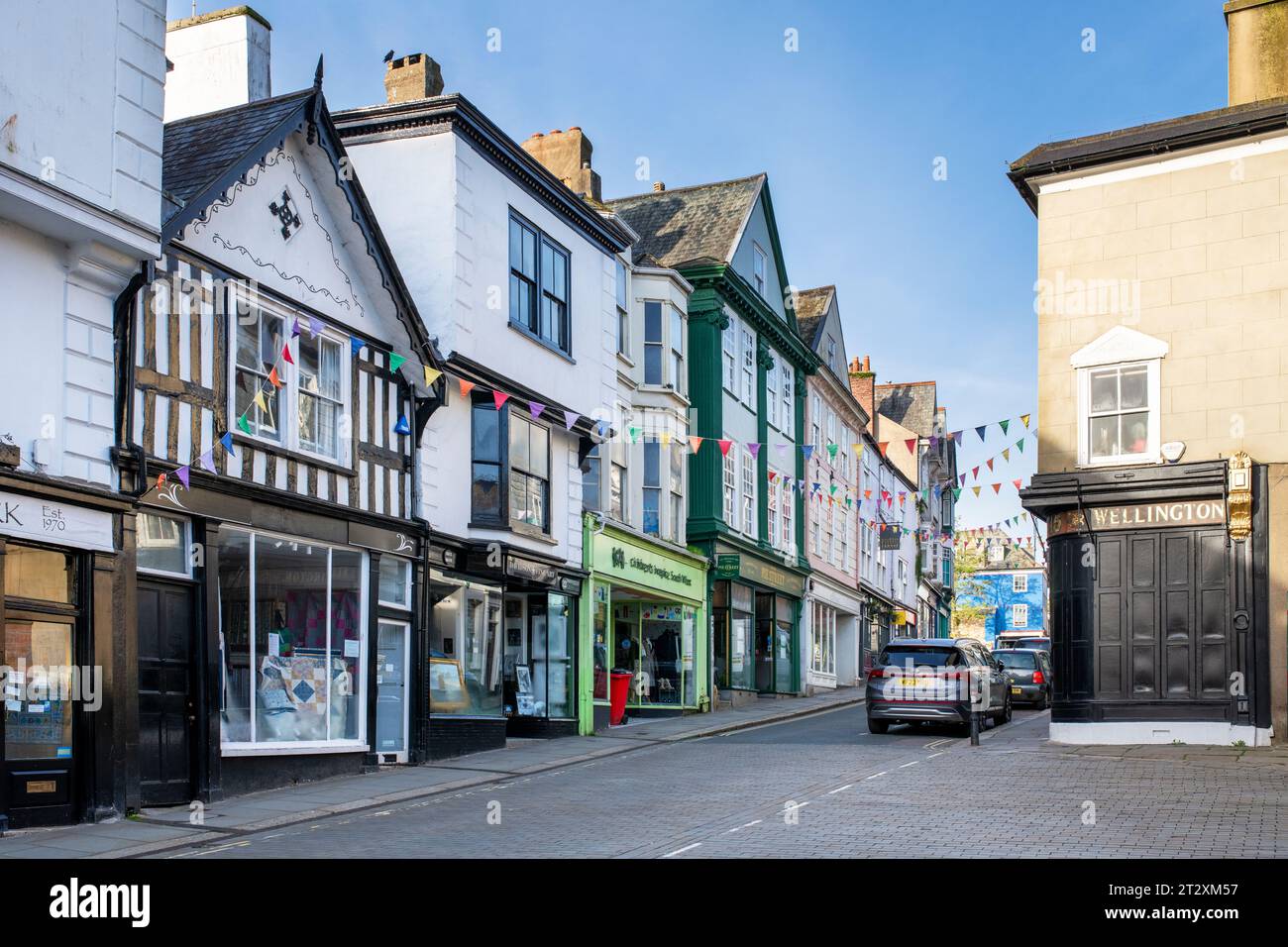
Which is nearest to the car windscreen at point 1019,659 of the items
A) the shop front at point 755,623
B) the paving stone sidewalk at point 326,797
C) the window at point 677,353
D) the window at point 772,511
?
the shop front at point 755,623

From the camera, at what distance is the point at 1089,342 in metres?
22.9

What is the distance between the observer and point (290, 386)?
1783cm

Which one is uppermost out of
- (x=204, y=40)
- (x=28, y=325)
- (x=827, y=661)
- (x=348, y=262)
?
(x=204, y=40)

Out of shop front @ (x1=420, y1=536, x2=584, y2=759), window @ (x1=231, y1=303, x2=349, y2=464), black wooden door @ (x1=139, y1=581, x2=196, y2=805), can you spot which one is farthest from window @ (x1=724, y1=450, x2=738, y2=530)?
black wooden door @ (x1=139, y1=581, x2=196, y2=805)

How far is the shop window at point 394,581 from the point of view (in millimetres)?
19875

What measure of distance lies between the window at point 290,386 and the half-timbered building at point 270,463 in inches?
1.1

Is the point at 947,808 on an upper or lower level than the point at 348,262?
lower

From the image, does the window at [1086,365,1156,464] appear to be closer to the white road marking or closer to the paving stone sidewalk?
the paving stone sidewalk

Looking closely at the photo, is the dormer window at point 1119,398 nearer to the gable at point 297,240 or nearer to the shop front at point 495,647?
the shop front at point 495,647

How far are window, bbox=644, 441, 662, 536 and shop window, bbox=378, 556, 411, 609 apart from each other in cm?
1079

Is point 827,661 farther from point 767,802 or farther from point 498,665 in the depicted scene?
point 767,802

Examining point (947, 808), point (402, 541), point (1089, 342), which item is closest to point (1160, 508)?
point (1089, 342)
